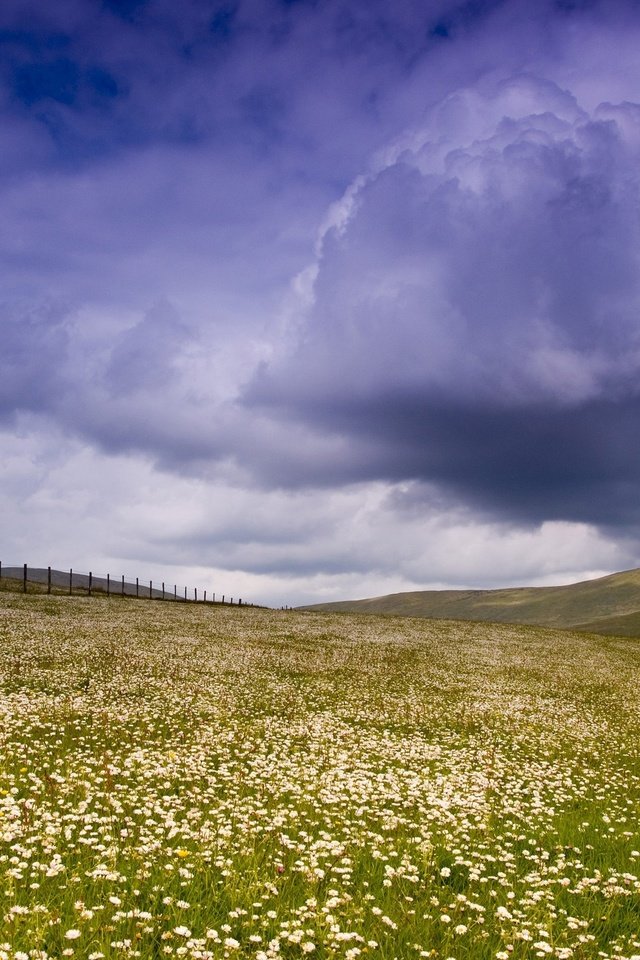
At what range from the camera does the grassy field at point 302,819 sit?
24.4ft

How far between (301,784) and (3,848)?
20.8 feet

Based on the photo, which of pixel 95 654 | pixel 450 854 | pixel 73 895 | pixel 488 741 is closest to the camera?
pixel 73 895

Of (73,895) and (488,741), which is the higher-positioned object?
(73,895)

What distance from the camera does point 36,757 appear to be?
48.1ft

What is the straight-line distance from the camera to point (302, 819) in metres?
11.6

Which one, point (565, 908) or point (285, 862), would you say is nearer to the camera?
point (565, 908)

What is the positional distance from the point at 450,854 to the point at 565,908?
6.75 feet

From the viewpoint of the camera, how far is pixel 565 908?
29.1 ft

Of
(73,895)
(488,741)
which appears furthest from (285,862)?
(488,741)

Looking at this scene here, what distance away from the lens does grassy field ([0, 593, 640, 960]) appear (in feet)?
24.4

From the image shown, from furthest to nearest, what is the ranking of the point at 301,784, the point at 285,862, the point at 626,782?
the point at 626,782 < the point at 301,784 < the point at 285,862

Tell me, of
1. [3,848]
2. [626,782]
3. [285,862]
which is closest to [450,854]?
[285,862]

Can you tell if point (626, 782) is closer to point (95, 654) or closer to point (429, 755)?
point (429, 755)

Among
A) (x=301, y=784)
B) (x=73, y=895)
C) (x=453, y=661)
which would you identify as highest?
(x=73, y=895)
